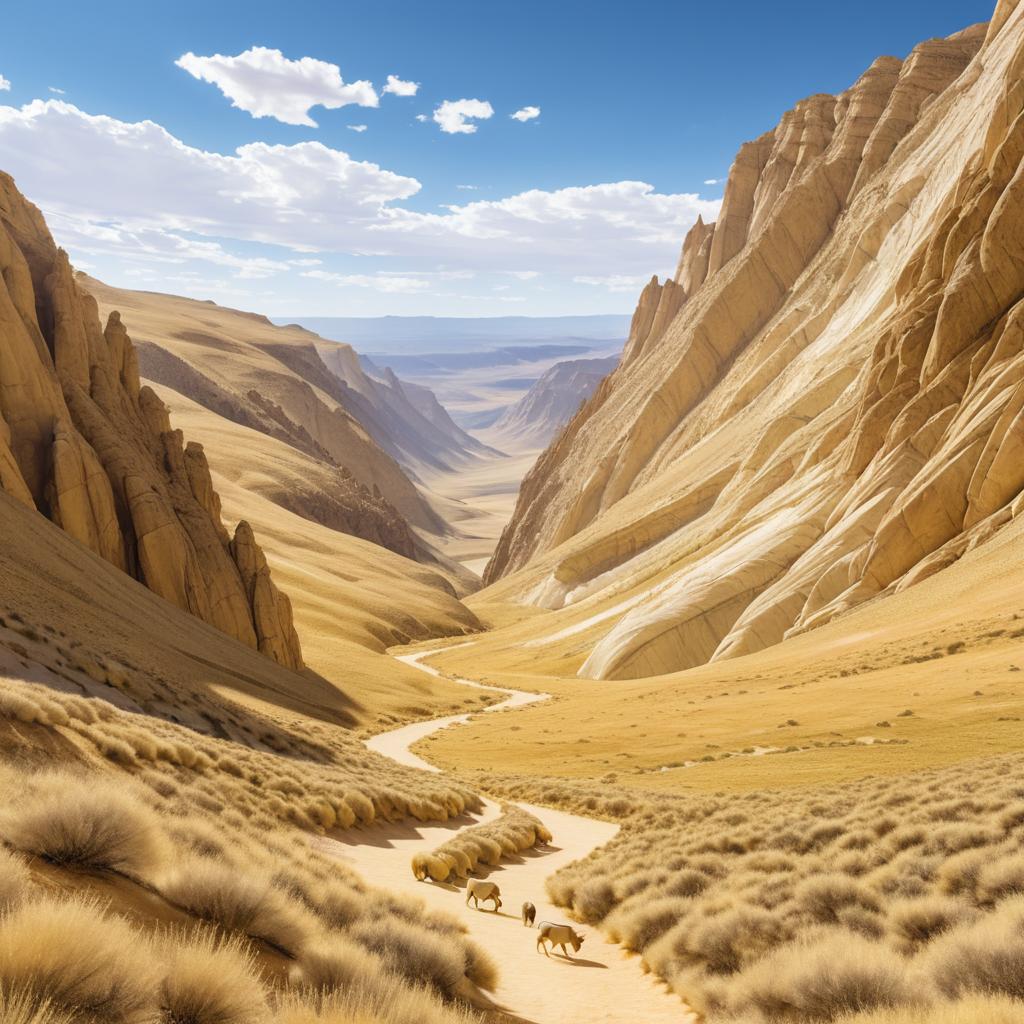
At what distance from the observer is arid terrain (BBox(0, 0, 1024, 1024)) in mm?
6961

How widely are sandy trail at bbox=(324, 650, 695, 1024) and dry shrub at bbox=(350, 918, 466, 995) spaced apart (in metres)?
1.45

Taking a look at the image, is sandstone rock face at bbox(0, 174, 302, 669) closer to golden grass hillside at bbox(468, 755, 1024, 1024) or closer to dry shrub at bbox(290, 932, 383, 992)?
golden grass hillside at bbox(468, 755, 1024, 1024)

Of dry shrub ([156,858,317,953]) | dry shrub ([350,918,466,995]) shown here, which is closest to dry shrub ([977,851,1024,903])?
dry shrub ([350,918,466,995])

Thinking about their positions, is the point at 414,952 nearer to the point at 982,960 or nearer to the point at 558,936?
the point at 558,936

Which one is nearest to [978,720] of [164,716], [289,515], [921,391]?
[164,716]

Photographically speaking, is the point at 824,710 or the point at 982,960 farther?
the point at 824,710

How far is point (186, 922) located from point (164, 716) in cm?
1634

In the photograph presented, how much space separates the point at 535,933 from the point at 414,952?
18.3 feet

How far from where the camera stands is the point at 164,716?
71.3ft

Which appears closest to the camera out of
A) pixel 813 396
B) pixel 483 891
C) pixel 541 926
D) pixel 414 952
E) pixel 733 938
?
pixel 414 952

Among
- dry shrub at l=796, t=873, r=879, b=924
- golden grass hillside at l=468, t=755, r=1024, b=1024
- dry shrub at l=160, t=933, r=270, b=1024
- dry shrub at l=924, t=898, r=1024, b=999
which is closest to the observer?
dry shrub at l=160, t=933, r=270, b=1024

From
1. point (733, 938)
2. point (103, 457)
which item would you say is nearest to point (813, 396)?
point (103, 457)

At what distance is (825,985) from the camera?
6.94 m

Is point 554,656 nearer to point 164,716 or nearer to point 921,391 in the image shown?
point 921,391
